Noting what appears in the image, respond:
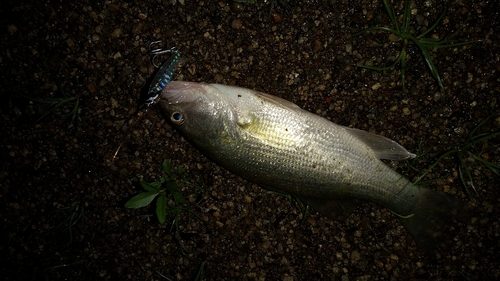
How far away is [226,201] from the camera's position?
3.23 metres

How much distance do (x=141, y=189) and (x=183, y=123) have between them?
99 cm

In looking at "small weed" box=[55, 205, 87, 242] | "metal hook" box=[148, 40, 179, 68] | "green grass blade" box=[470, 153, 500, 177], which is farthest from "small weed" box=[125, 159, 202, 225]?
"green grass blade" box=[470, 153, 500, 177]

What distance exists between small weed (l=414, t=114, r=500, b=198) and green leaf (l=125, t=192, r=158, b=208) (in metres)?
2.49

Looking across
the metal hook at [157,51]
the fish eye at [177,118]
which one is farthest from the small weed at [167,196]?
the metal hook at [157,51]

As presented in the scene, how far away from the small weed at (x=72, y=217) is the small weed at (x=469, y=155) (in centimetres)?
333

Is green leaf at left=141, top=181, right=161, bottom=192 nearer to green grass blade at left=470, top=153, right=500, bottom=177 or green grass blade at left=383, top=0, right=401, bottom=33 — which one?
green grass blade at left=383, top=0, right=401, bottom=33

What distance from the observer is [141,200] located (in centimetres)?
300

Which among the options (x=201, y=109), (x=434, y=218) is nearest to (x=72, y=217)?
(x=201, y=109)

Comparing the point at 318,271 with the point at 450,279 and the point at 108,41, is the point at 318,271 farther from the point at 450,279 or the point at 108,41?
the point at 108,41

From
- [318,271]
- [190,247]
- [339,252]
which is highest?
[339,252]

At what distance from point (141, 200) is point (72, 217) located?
0.88 m

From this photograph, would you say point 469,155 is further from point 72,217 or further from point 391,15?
point 72,217

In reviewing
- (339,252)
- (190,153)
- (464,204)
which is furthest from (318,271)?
(190,153)

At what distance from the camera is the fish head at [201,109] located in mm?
2637
